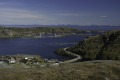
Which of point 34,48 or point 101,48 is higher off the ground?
point 101,48

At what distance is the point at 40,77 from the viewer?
7.39 meters

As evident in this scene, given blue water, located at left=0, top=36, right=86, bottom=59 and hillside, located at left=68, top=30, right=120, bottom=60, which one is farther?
blue water, located at left=0, top=36, right=86, bottom=59

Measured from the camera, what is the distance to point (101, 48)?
168 feet

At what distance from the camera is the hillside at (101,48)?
140 feet

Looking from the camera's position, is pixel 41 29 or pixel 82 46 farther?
pixel 41 29

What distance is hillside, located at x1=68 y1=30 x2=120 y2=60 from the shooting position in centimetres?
4271

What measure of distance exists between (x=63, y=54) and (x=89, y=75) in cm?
4566

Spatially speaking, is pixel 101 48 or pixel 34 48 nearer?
pixel 101 48

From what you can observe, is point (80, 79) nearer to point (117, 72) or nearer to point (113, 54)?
point (117, 72)

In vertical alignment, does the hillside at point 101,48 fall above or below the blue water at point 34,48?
above

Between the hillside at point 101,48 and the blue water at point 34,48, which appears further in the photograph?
the blue water at point 34,48

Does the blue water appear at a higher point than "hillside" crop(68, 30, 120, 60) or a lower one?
lower

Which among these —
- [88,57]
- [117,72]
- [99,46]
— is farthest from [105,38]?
[117,72]

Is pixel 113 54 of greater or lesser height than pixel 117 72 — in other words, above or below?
below
